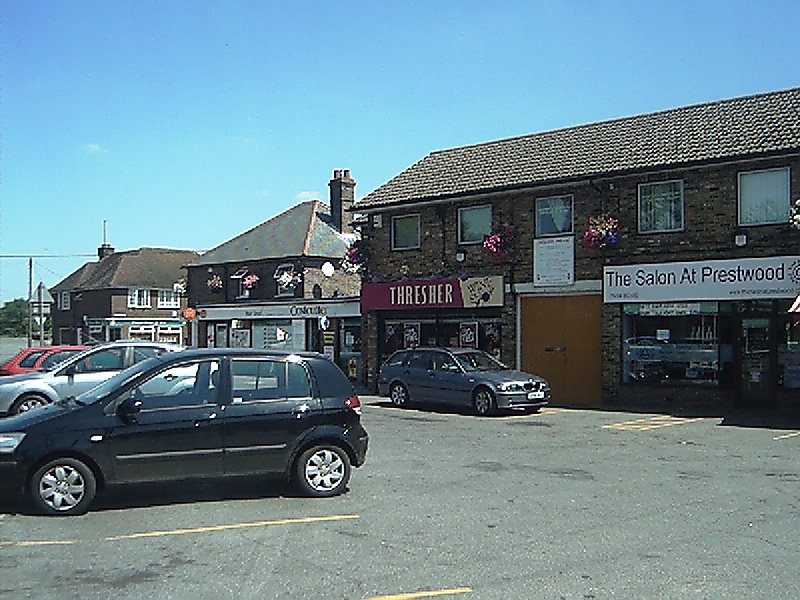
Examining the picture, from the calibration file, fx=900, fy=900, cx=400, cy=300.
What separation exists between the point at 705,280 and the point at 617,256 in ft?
7.73

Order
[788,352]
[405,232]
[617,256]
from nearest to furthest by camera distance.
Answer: [788,352] < [617,256] < [405,232]

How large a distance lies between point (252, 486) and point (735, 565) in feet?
17.8

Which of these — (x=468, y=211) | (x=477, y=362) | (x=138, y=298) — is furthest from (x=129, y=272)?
(x=477, y=362)

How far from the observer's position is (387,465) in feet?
40.2

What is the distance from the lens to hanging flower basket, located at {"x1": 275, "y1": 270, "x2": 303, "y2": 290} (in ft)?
118

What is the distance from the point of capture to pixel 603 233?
21.8 meters

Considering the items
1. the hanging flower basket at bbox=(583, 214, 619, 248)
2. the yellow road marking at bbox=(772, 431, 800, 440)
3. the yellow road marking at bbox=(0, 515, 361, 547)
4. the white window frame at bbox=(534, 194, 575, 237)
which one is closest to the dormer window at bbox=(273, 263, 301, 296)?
the white window frame at bbox=(534, 194, 575, 237)

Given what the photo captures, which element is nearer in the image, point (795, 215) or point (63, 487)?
point (63, 487)

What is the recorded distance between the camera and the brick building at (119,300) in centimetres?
5881

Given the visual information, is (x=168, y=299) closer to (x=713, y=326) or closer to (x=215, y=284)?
(x=215, y=284)

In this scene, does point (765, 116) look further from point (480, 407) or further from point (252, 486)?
point (252, 486)

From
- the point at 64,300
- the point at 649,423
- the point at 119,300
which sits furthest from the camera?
the point at 64,300

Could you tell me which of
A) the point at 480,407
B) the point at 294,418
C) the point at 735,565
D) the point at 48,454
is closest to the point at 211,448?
the point at 294,418

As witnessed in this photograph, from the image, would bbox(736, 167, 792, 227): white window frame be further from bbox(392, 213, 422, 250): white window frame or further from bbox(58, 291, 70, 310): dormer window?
bbox(58, 291, 70, 310): dormer window
